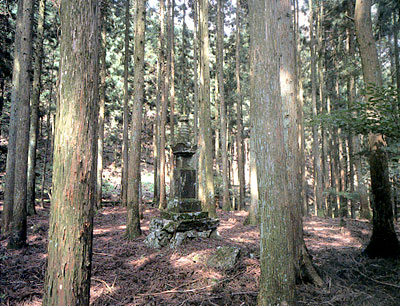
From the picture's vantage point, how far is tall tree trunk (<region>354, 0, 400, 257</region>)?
585cm

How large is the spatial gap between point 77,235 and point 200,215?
5529 millimetres

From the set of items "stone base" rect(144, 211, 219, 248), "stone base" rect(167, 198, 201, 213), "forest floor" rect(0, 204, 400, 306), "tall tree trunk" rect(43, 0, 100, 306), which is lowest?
"forest floor" rect(0, 204, 400, 306)

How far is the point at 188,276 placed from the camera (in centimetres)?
478

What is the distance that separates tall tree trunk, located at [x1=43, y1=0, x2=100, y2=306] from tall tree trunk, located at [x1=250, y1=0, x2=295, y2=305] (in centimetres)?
206

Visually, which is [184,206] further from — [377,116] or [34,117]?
[34,117]

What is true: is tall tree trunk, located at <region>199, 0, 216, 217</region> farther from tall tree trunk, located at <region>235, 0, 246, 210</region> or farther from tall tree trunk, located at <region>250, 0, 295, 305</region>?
tall tree trunk, located at <region>250, 0, 295, 305</region>

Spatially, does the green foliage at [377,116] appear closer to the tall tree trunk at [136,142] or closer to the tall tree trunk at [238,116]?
the tall tree trunk at [136,142]

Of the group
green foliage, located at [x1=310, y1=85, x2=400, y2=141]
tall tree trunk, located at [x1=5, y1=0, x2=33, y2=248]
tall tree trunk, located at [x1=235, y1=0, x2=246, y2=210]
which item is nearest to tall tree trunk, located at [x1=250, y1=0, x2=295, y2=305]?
green foliage, located at [x1=310, y1=85, x2=400, y2=141]

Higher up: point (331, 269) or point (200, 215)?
point (200, 215)

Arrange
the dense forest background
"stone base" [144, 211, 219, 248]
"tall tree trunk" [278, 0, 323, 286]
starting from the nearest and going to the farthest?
1. "tall tree trunk" [278, 0, 323, 286]
2. the dense forest background
3. "stone base" [144, 211, 219, 248]

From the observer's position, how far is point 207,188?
1115 centimetres

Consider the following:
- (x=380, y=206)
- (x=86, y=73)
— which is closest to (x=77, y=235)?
(x=86, y=73)

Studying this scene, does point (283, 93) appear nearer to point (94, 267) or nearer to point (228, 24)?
point (94, 267)

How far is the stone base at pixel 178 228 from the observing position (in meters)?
7.02
